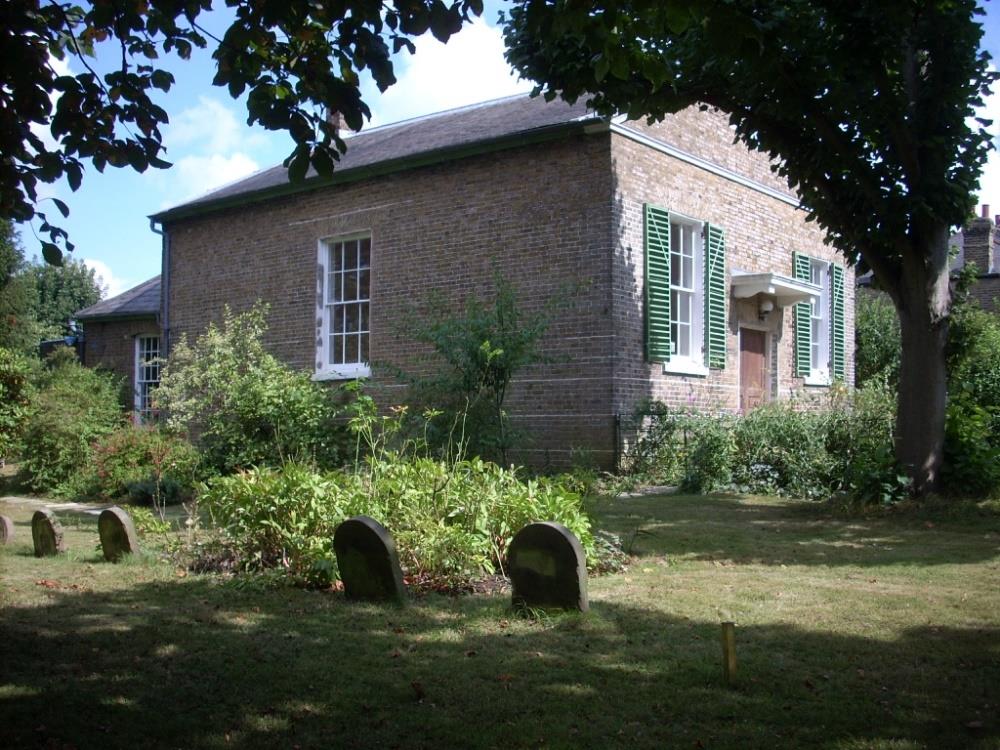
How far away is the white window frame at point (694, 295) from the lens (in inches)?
589

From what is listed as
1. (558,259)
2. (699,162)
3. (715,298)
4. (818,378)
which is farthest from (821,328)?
(558,259)

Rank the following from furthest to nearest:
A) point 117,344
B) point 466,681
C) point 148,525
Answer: point 117,344 → point 148,525 → point 466,681

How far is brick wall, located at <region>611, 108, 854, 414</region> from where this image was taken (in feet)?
44.9

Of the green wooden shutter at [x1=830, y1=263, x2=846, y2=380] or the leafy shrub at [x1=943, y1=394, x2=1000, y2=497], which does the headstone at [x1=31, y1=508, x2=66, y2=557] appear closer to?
the leafy shrub at [x1=943, y1=394, x2=1000, y2=497]

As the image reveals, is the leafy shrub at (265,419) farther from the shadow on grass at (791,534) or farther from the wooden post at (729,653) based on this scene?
the wooden post at (729,653)

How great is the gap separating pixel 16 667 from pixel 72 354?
687 inches

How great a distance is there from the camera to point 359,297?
16750mm

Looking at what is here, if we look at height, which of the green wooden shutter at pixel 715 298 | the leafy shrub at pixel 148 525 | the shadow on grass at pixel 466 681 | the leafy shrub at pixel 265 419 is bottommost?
the shadow on grass at pixel 466 681

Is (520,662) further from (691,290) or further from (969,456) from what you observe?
(691,290)

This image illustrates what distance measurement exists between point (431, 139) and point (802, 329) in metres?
7.94

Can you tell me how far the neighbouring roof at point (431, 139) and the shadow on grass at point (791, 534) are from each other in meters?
6.02

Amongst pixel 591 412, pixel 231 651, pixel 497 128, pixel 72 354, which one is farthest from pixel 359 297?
pixel 231 651

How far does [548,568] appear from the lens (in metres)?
5.82

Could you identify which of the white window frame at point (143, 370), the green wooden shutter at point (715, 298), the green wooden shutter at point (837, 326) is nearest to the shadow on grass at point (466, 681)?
the green wooden shutter at point (715, 298)
